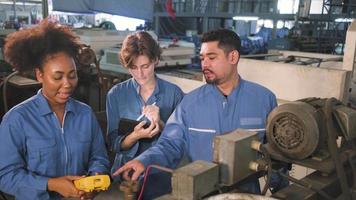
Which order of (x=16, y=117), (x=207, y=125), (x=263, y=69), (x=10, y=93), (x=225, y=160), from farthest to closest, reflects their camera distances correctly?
(x=10, y=93)
(x=263, y=69)
(x=207, y=125)
(x=16, y=117)
(x=225, y=160)

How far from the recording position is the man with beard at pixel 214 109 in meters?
1.21

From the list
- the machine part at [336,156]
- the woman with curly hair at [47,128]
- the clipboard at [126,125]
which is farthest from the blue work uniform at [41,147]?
the machine part at [336,156]

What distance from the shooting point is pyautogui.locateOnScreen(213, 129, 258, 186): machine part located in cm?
73

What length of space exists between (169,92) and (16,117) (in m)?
0.67

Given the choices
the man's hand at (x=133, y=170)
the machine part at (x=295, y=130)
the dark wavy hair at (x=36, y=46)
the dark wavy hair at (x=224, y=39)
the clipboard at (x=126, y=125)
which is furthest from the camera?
the clipboard at (x=126, y=125)

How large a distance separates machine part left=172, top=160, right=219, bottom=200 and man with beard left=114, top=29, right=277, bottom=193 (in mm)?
441

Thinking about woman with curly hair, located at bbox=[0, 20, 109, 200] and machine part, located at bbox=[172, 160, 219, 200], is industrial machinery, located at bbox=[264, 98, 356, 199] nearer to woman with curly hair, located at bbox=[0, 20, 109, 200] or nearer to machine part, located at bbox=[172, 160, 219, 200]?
machine part, located at bbox=[172, 160, 219, 200]

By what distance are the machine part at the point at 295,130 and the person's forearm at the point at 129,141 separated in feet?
2.12

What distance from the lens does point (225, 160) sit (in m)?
0.74

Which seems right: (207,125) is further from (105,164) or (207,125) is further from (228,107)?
(105,164)

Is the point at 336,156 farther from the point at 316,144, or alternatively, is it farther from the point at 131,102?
the point at 131,102

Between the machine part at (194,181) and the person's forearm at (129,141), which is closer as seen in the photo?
the machine part at (194,181)

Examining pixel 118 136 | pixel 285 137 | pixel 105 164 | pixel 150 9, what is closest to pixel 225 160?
pixel 285 137

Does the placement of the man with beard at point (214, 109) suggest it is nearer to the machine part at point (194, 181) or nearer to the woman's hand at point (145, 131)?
the woman's hand at point (145, 131)
